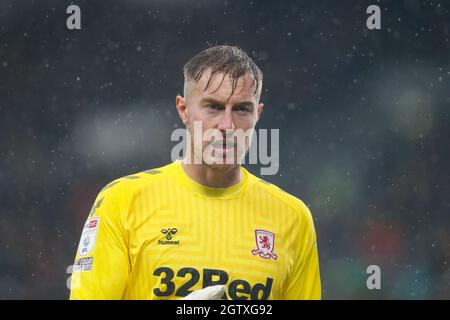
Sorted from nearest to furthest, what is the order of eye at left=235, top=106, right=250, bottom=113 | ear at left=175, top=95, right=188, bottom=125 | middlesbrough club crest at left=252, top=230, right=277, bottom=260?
1. eye at left=235, top=106, right=250, bottom=113
2. middlesbrough club crest at left=252, top=230, right=277, bottom=260
3. ear at left=175, top=95, right=188, bottom=125

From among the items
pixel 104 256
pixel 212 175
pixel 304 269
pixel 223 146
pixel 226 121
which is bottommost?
pixel 304 269

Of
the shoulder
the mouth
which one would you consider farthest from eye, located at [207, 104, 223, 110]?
the shoulder

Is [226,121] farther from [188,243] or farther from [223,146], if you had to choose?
[188,243]

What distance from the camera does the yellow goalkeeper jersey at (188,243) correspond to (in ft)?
16.0

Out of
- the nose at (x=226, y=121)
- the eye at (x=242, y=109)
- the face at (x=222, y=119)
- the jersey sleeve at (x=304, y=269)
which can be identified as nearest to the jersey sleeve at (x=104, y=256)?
the face at (x=222, y=119)

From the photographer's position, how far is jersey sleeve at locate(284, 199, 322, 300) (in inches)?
209

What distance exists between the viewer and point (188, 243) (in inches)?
197

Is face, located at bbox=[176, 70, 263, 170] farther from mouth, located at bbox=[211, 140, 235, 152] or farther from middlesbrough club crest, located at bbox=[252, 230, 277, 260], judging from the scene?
middlesbrough club crest, located at bbox=[252, 230, 277, 260]

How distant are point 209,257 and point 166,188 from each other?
0.59 meters

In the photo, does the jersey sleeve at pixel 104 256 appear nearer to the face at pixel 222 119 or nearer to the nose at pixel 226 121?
the face at pixel 222 119

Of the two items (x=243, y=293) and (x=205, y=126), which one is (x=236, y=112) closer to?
(x=205, y=126)

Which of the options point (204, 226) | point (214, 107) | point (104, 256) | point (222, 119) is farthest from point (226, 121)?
point (104, 256)

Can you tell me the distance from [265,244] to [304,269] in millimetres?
408
